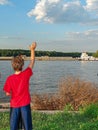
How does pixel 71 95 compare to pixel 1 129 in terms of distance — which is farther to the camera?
pixel 71 95

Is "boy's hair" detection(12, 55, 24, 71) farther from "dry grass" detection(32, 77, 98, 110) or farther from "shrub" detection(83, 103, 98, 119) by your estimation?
"dry grass" detection(32, 77, 98, 110)

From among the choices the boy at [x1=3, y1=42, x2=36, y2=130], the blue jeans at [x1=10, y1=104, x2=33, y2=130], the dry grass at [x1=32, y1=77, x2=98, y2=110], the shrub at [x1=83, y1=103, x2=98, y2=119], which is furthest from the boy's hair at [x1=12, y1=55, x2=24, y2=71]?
the dry grass at [x1=32, y1=77, x2=98, y2=110]

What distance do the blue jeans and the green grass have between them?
1297mm

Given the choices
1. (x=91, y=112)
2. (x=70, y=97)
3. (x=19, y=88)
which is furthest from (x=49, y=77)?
(x=19, y=88)

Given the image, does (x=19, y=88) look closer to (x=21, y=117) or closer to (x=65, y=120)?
(x=21, y=117)

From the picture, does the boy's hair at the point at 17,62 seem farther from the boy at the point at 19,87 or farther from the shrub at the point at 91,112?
the shrub at the point at 91,112

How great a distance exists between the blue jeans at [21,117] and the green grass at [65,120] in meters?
1.30

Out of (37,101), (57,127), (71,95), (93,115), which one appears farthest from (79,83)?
(57,127)

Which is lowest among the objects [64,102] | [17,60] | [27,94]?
[64,102]

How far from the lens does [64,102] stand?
1521 cm

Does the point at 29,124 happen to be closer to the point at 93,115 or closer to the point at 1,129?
the point at 1,129

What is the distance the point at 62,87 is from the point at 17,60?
26.2 ft

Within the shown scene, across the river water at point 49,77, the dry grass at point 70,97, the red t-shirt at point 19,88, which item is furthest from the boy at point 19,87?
the river water at point 49,77

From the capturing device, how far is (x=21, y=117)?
7.95m
